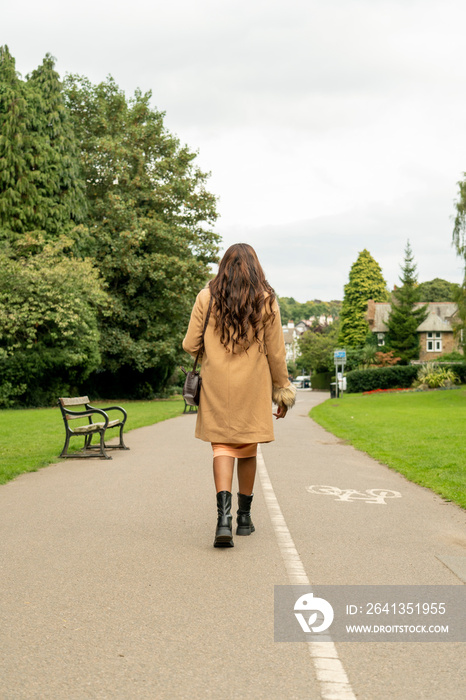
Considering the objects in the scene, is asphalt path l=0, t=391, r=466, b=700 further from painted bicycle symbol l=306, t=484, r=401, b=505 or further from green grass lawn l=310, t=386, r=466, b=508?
green grass lawn l=310, t=386, r=466, b=508

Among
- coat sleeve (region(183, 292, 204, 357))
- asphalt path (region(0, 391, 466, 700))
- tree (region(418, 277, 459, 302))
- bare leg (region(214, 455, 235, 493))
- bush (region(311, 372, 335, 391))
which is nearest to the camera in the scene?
asphalt path (region(0, 391, 466, 700))

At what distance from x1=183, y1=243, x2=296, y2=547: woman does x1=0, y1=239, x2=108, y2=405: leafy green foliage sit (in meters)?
23.2

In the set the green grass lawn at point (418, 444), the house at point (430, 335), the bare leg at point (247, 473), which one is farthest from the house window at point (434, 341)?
the bare leg at point (247, 473)

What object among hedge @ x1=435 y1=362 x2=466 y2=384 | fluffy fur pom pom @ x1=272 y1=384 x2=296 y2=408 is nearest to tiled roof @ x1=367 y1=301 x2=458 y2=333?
hedge @ x1=435 y1=362 x2=466 y2=384

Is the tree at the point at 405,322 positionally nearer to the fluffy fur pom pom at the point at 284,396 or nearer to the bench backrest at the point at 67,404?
the bench backrest at the point at 67,404

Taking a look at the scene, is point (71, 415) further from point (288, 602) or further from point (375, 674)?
point (375, 674)

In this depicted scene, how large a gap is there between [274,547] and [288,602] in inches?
51.7

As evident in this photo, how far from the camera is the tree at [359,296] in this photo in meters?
81.1

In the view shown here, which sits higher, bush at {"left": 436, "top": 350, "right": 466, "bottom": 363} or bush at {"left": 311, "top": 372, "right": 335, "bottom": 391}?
bush at {"left": 436, "top": 350, "right": 466, "bottom": 363}

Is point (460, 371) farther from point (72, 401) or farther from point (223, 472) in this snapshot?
point (223, 472)

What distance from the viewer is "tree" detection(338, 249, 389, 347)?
81.1 m

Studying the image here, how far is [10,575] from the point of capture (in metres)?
4.68

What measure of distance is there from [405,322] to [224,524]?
6162cm

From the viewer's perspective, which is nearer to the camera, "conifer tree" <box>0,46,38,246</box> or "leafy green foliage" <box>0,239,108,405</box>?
"leafy green foliage" <box>0,239,108,405</box>
